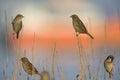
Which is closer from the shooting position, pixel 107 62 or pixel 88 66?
pixel 88 66

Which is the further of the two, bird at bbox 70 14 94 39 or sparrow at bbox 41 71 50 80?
bird at bbox 70 14 94 39

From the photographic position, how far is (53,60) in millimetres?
7277

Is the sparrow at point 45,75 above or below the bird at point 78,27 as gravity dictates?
below

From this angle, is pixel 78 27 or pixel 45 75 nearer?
pixel 45 75

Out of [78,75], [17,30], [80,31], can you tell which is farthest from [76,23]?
[78,75]

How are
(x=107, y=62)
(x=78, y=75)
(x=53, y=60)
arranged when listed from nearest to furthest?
(x=53, y=60) → (x=78, y=75) → (x=107, y=62)

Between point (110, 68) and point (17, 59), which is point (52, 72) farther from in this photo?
point (110, 68)

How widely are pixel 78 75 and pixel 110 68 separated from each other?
50.7 inches

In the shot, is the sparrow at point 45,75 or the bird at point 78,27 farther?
the bird at point 78,27

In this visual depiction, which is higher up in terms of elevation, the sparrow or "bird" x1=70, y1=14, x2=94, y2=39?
"bird" x1=70, y1=14, x2=94, y2=39

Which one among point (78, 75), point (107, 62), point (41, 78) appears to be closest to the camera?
point (78, 75)

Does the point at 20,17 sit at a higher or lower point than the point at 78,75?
higher

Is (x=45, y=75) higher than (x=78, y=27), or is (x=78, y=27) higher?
(x=78, y=27)

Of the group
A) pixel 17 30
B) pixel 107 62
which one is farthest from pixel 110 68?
pixel 17 30
